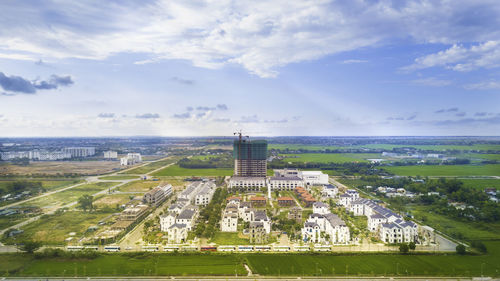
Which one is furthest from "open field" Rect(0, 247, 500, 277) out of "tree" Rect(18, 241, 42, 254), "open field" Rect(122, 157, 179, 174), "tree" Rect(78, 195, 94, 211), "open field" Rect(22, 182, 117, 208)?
"open field" Rect(122, 157, 179, 174)

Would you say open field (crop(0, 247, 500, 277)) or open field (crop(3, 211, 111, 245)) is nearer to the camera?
open field (crop(0, 247, 500, 277))

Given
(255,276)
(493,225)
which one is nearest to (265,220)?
(255,276)

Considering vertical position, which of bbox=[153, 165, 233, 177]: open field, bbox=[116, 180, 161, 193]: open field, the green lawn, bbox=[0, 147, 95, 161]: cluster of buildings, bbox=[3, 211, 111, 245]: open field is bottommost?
the green lawn

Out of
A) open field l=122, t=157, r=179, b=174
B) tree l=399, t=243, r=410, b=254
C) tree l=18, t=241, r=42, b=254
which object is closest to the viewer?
tree l=18, t=241, r=42, b=254

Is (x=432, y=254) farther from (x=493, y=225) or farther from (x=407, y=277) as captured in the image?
(x=493, y=225)

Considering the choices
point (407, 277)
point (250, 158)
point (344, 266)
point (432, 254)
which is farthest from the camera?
point (250, 158)

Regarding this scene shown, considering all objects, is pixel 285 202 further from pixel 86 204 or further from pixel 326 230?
pixel 86 204

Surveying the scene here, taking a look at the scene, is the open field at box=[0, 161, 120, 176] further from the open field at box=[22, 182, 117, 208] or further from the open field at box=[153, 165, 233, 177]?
the open field at box=[153, 165, 233, 177]
